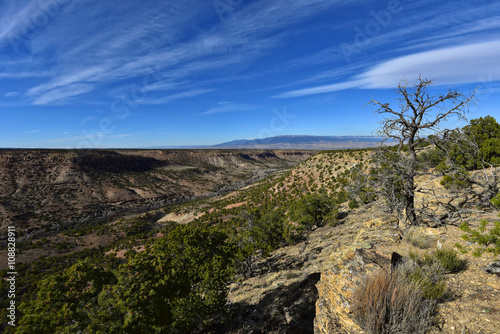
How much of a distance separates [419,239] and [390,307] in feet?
17.0

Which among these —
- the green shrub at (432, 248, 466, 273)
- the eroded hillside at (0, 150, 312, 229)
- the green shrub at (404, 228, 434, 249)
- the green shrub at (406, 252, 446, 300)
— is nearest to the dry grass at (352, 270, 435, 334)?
the green shrub at (406, 252, 446, 300)

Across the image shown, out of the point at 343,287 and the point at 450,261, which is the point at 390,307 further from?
the point at 450,261

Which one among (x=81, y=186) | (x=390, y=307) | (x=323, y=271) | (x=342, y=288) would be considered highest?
(x=390, y=307)

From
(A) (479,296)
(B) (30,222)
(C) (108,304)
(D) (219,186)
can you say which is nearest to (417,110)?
(A) (479,296)

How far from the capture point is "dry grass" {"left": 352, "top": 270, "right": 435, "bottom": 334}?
467cm

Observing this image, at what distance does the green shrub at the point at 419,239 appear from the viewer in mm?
8250

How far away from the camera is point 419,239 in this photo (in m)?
8.52

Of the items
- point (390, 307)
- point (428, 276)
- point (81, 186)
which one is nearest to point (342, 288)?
point (390, 307)

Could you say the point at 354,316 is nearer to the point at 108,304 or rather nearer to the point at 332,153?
the point at 108,304

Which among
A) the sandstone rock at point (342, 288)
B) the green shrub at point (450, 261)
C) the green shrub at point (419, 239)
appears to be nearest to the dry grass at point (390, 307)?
the sandstone rock at point (342, 288)

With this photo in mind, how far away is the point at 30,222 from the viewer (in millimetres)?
52500

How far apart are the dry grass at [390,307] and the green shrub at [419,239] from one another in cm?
372

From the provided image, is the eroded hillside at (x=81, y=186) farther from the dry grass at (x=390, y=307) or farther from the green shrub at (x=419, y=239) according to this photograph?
the green shrub at (x=419, y=239)

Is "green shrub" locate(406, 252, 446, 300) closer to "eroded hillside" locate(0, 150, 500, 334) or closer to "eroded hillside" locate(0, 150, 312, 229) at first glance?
"eroded hillside" locate(0, 150, 500, 334)
